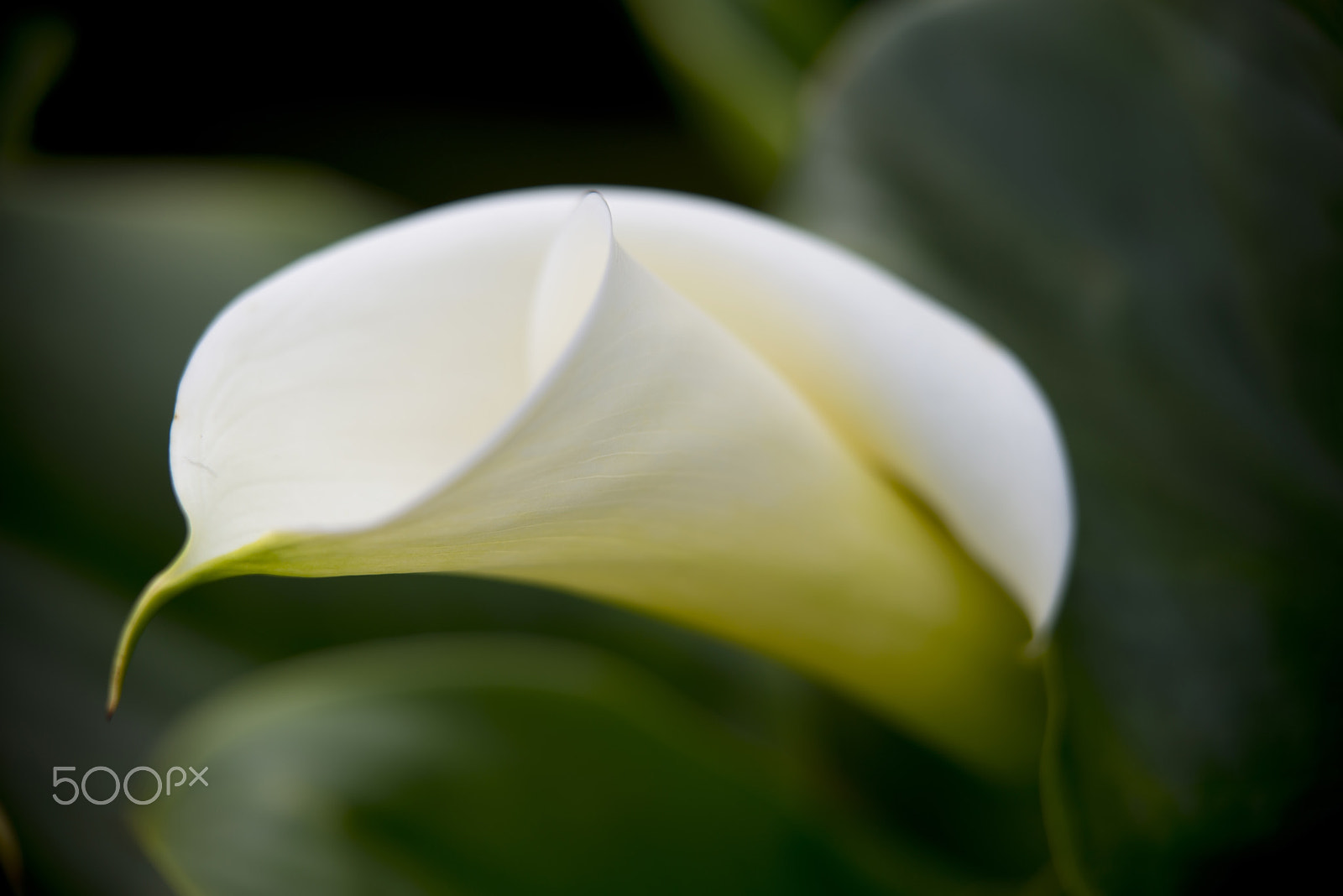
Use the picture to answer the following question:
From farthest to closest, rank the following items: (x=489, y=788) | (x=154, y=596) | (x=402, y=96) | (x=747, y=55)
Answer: (x=402, y=96)
(x=747, y=55)
(x=489, y=788)
(x=154, y=596)

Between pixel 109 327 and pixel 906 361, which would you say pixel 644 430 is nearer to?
pixel 906 361

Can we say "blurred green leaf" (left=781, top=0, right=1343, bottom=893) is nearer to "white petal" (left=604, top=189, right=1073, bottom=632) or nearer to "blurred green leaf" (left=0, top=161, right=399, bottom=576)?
"white petal" (left=604, top=189, right=1073, bottom=632)

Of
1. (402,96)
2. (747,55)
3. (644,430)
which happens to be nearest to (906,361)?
(644,430)

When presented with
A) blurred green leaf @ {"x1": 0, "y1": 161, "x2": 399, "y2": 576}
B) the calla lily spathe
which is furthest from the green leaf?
the calla lily spathe

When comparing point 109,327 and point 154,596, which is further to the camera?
point 109,327

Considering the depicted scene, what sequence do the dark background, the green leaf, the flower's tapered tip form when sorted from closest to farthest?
the flower's tapered tip
the green leaf
the dark background

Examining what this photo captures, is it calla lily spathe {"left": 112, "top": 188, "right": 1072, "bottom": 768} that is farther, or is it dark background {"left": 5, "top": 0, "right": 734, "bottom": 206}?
dark background {"left": 5, "top": 0, "right": 734, "bottom": 206}
